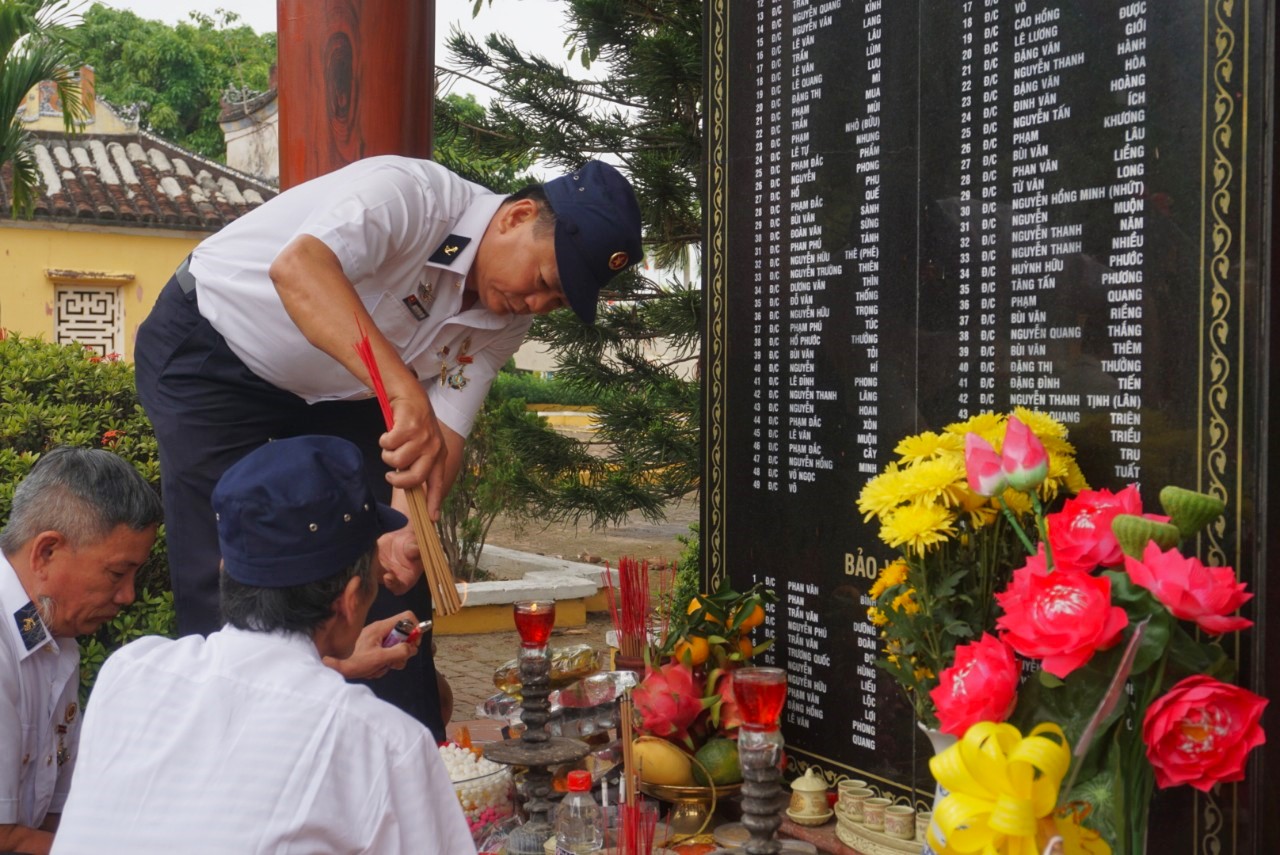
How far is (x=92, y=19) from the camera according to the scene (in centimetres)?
3073

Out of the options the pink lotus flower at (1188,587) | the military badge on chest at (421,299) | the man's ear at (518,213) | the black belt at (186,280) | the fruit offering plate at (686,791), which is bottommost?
the fruit offering plate at (686,791)

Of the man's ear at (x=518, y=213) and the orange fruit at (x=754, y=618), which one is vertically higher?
the man's ear at (x=518, y=213)

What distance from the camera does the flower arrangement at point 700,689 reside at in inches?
100

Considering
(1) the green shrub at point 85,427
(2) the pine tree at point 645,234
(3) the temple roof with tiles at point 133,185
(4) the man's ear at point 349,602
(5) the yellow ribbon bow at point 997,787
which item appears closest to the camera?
(5) the yellow ribbon bow at point 997,787

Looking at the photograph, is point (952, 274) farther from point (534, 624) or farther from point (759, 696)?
point (534, 624)

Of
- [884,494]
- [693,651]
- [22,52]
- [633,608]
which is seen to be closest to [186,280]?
[633,608]

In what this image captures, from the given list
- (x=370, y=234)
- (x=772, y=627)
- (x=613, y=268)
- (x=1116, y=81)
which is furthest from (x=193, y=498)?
(x=1116, y=81)

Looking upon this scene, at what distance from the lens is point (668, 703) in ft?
8.41

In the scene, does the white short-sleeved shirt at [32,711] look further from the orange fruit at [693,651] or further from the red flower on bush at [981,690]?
the red flower on bush at [981,690]

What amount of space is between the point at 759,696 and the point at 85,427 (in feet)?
9.63

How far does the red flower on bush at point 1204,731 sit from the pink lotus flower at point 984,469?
14.0 inches

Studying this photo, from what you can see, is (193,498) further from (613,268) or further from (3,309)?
(3,309)

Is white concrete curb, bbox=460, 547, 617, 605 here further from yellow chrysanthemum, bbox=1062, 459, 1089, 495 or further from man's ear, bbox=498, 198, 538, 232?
yellow chrysanthemum, bbox=1062, 459, 1089, 495

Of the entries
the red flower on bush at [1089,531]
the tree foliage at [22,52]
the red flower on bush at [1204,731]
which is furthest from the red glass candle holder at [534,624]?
the tree foliage at [22,52]
